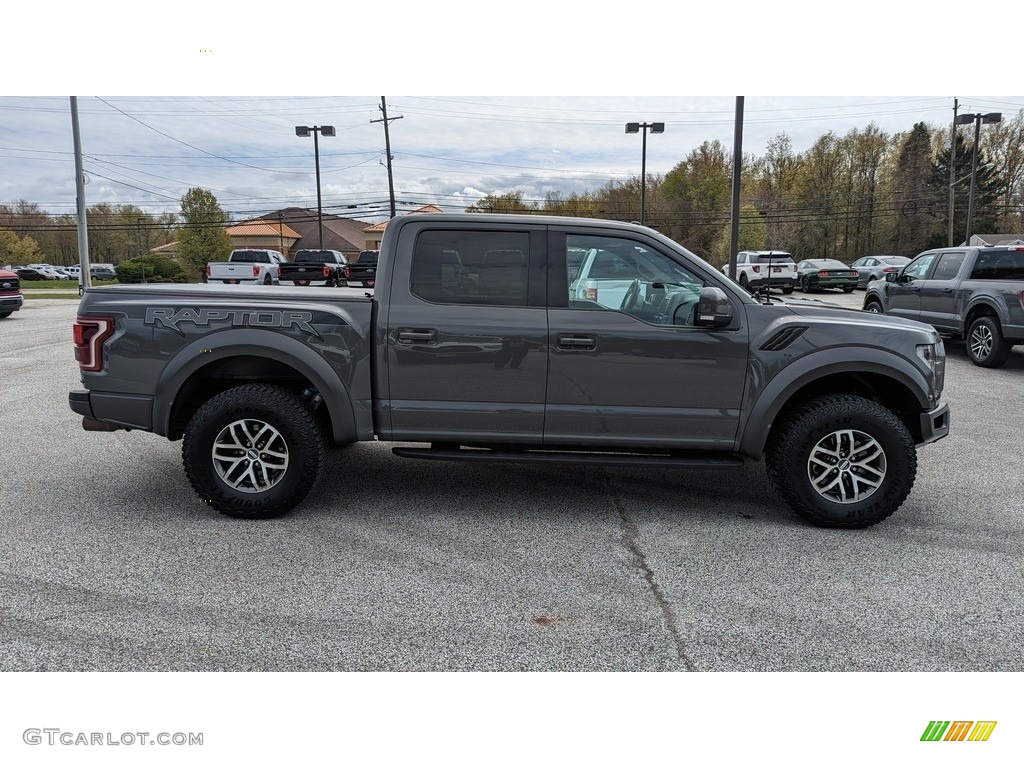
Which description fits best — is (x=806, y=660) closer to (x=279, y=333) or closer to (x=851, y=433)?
(x=851, y=433)

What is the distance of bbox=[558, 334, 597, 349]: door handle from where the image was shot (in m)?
4.46

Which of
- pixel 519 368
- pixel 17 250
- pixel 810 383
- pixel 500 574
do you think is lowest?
pixel 500 574

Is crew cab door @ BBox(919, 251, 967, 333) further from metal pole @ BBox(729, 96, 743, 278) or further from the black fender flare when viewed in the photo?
the black fender flare

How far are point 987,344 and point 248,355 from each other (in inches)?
424

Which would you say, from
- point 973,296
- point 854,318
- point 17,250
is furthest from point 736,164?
point 17,250

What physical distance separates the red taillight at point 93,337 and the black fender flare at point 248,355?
1.45 ft

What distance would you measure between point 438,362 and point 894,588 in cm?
282

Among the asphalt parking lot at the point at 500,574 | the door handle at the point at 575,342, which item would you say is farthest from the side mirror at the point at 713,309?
the asphalt parking lot at the point at 500,574

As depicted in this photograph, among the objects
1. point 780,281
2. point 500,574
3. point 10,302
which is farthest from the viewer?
point 780,281

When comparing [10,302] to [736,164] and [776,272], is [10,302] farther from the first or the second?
[776,272]

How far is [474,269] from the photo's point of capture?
4.61 metres

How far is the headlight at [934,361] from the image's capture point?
462cm

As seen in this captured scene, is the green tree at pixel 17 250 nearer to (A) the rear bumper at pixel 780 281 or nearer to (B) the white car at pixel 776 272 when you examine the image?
(B) the white car at pixel 776 272

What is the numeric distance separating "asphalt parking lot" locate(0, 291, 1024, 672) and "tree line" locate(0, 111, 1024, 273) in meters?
48.7
